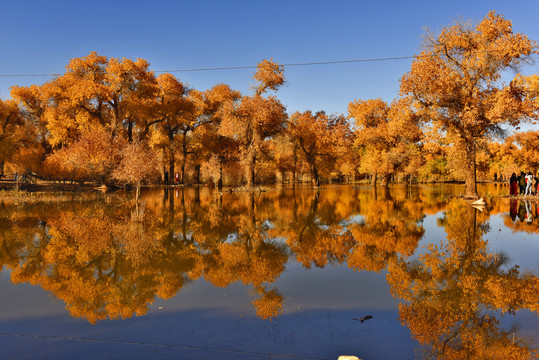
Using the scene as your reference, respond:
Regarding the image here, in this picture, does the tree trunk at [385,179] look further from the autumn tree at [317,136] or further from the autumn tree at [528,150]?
the autumn tree at [528,150]

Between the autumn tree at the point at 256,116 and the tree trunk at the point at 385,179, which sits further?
the tree trunk at the point at 385,179

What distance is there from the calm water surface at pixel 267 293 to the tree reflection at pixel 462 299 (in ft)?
0.08

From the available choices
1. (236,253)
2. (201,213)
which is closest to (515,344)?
(236,253)

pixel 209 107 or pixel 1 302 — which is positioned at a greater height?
pixel 209 107

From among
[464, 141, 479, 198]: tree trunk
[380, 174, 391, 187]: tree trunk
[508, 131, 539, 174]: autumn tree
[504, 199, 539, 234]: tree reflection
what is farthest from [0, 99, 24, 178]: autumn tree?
[508, 131, 539, 174]: autumn tree

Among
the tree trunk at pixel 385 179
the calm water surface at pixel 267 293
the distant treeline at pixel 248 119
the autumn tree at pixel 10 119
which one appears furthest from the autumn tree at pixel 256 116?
the calm water surface at pixel 267 293

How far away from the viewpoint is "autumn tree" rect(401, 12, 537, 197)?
90.1ft

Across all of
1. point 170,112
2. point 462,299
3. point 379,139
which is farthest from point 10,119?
point 462,299

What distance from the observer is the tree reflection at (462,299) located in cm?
502

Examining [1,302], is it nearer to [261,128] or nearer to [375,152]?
[261,128]

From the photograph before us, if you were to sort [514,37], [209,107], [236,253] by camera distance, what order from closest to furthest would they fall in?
[236,253], [514,37], [209,107]

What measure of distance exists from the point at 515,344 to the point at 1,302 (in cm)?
853

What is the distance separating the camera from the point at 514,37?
27.6 metres

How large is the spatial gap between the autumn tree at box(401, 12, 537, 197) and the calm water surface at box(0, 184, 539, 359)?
16450 millimetres
